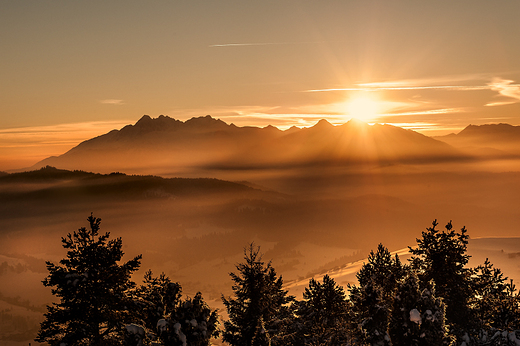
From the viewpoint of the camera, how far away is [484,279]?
102ft

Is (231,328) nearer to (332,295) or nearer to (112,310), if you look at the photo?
(112,310)

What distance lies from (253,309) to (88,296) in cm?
886

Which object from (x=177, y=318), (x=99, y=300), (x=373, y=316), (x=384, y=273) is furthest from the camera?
(x=384, y=273)

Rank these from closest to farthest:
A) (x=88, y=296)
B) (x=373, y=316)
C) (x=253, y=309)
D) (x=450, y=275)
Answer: (x=253, y=309), (x=88, y=296), (x=373, y=316), (x=450, y=275)

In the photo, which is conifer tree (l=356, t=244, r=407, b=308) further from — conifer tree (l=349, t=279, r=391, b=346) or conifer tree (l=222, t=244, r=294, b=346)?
conifer tree (l=222, t=244, r=294, b=346)

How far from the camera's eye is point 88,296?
2312 cm

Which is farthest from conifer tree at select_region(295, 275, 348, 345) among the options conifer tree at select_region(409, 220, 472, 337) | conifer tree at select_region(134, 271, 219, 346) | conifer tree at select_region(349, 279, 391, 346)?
conifer tree at select_region(134, 271, 219, 346)

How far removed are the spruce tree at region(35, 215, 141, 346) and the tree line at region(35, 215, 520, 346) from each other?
0.17 ft

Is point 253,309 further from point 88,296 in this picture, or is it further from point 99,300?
point 88,296

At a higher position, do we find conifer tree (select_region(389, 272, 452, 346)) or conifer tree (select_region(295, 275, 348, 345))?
conifer tree (select_region(389, 272, 452, 346))

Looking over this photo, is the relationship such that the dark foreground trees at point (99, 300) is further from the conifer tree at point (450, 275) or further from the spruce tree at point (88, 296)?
the conifer tree at point (450, 275)

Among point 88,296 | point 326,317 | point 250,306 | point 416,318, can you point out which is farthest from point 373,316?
point 88,296

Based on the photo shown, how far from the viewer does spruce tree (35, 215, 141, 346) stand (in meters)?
22.9

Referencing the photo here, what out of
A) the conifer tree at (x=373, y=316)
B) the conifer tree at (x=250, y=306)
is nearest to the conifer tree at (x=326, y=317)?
the conifer tree at (x=373, y=316)
